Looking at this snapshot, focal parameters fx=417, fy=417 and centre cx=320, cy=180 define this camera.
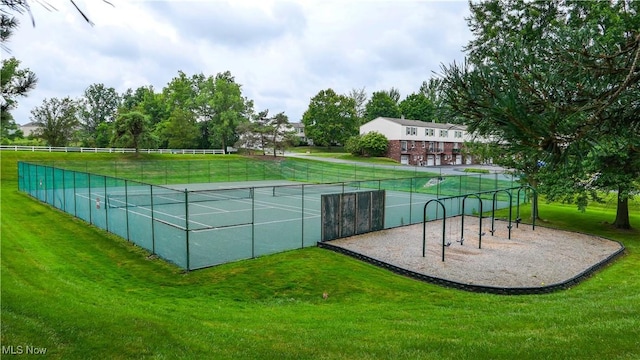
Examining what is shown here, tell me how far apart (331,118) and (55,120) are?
41.9m

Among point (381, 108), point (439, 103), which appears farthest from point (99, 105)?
point (439, 103)

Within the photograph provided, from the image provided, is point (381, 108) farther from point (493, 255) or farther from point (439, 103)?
point (439, 103)

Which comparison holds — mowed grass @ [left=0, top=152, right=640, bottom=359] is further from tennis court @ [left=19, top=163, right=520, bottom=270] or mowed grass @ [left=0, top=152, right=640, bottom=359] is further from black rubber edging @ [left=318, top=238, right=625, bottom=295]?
tennis court @ [left=19, top=163, right=520, bottom=270]

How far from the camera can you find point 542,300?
9.86 metres

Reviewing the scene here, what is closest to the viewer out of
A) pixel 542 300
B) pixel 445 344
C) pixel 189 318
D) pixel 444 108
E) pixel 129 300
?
pixel 444 108

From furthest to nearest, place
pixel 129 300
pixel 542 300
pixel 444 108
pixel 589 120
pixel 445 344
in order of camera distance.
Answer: pixel 542 300, pixel 129 300, pixel 445 344, pixel 444 108, pixel 589 120

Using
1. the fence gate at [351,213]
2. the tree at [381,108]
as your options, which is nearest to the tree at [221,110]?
the tree at [381,108]

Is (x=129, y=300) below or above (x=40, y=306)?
below

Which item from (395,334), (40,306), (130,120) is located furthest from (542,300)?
(130,120)

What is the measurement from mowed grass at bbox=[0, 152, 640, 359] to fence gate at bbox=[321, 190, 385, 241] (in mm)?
1827

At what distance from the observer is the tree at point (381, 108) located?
85.9 meters

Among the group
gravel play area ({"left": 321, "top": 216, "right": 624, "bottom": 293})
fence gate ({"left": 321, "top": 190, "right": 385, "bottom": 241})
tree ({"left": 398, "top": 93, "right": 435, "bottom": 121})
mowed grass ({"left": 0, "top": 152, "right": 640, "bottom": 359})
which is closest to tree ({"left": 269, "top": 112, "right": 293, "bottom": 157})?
tree ({"left": 398, "top": 93, "right": 435, "bottom": 121})

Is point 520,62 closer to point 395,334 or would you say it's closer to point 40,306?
point 395,334

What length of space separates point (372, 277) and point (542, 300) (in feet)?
13.8
